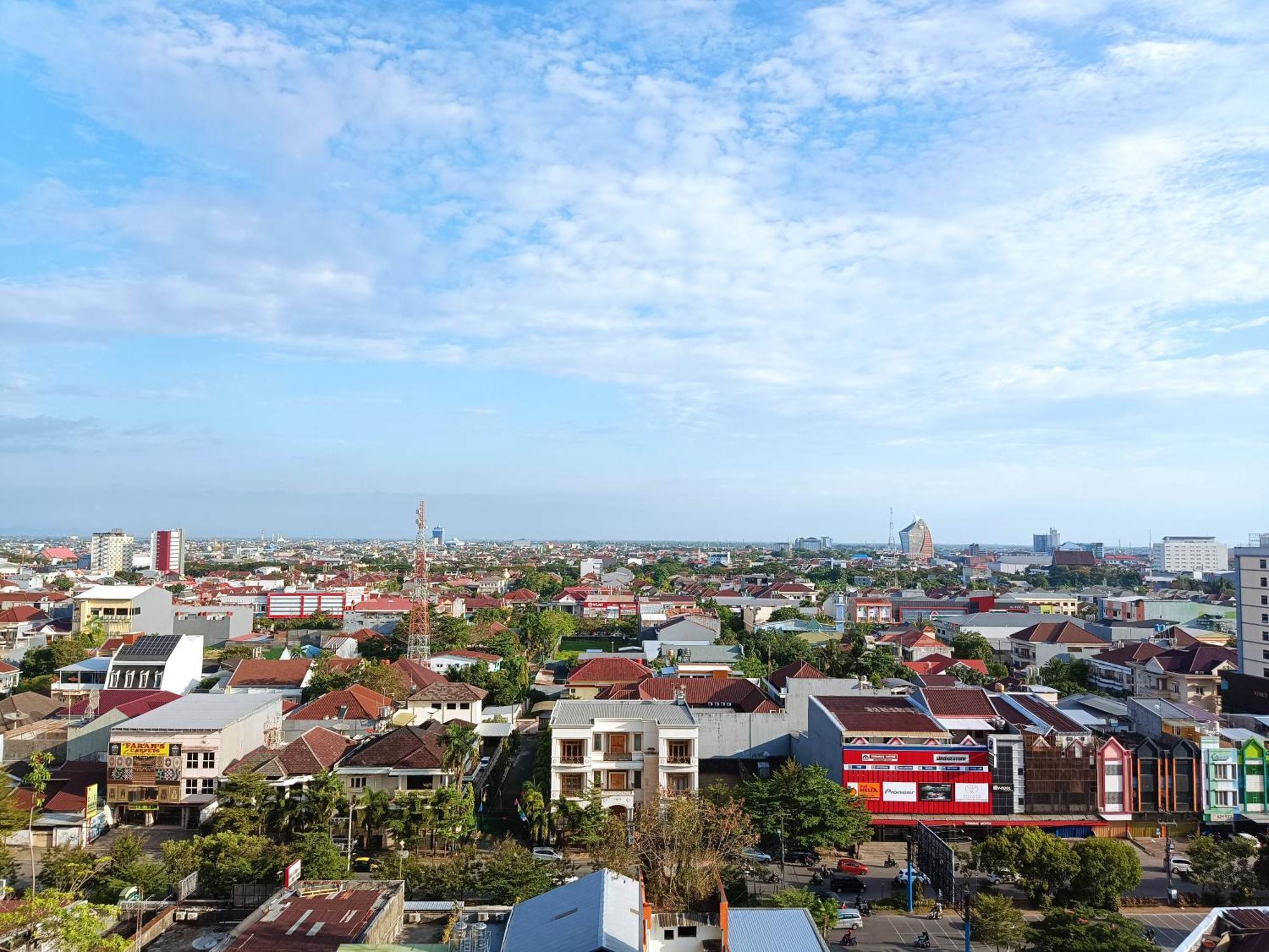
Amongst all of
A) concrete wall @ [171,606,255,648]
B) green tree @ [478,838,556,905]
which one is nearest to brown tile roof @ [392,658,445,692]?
concrete wall @ [171,606,255,648]

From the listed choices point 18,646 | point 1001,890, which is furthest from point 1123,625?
point 18,646

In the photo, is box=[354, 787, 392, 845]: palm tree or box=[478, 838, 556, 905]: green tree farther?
box=[354, 787, 392, 845]: palm tree

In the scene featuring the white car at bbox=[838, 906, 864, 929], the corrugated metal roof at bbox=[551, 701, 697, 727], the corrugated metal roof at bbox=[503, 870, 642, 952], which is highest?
the corrugated metal roof at bbox=[503, 870, 642, 952]

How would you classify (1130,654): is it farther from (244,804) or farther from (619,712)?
(244,804)

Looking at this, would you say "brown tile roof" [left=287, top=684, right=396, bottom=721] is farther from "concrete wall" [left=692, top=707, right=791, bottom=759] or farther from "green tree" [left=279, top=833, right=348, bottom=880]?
"green tree" [left=279, top=833, right=348, bottom=880]

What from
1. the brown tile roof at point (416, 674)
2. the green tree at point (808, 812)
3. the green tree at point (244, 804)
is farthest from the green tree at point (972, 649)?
the green tree at point (244, 804)

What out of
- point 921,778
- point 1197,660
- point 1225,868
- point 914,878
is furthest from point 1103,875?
Result: point 1197,660
